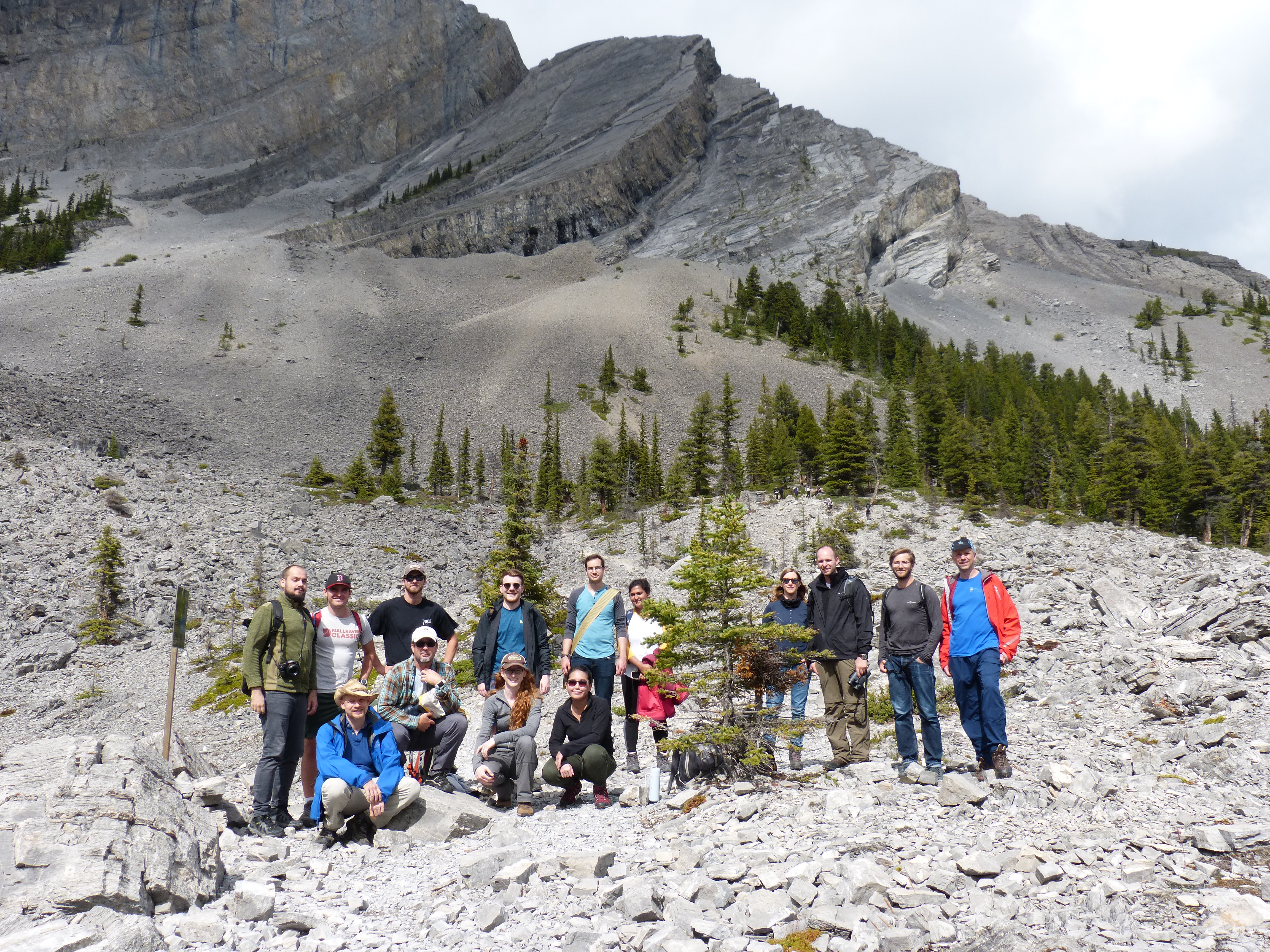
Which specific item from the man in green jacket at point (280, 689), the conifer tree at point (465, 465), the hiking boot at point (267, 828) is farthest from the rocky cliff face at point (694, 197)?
the hiking boot at point (267, 828)

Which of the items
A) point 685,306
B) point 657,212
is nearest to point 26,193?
point 657,212

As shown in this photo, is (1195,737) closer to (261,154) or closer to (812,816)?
(812,816)

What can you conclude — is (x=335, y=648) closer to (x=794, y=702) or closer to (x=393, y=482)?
(x=794, y=702)

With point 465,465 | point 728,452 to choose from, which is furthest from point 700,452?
point 465,465

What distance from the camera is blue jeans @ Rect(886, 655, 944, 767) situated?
720cm

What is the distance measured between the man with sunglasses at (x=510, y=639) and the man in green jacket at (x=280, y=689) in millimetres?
1828

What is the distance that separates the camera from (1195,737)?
766cm

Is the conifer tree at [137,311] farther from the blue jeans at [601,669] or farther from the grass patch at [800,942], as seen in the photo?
the grass patch at [800,942]

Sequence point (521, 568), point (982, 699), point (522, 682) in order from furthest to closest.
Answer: point (521, 568) → point (522, 682) → point (982, 699)

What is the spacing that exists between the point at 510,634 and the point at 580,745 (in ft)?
4.85

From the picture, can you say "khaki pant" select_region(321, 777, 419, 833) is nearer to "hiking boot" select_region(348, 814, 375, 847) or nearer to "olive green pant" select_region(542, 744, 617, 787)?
"hiking boot" select_region(348, 814, 375, 847)

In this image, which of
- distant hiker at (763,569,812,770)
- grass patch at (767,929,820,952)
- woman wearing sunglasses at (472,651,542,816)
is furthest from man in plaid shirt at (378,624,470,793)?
grass patch at (767,929,820,952)

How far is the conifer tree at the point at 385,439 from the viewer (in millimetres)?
60719

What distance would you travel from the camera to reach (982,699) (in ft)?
23.9
